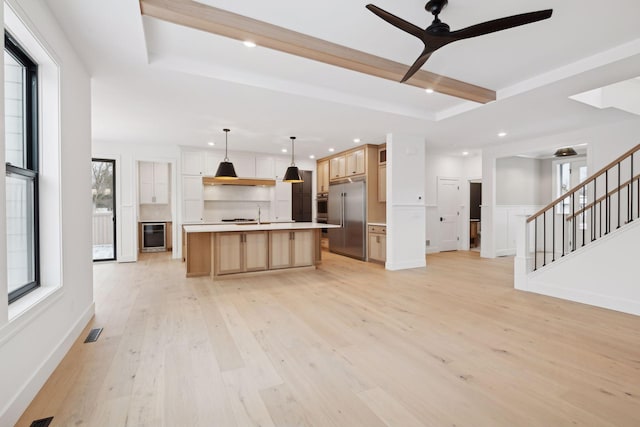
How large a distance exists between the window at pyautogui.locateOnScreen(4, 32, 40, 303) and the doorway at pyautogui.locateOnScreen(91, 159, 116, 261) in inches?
178

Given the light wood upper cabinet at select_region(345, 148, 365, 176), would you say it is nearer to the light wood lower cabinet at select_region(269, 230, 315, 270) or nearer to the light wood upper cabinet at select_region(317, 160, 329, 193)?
the light wood upper cabinet at select_region(317, 160, 329, 193)

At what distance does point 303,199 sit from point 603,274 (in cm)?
616

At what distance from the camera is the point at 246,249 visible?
15.7 feet

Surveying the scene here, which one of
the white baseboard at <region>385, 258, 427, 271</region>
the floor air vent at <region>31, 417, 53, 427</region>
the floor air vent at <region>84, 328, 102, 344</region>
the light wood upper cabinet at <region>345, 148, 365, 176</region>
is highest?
the light wood upper cabinet at <region>345, 148, 365, 176</region>

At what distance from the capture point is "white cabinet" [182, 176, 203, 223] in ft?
21.8

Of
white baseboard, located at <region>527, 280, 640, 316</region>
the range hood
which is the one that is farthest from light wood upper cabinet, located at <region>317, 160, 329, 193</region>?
white baseboard, located at <region>527, 280, 640, 316</region>

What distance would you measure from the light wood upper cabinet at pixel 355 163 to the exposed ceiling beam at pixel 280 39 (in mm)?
2891

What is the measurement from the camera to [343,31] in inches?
101

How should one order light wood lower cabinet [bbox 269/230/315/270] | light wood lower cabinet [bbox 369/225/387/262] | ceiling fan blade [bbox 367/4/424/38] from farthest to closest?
light wood lower cabinet [bbox 369/225/387/262] < light wood lower cabinet [bbox 269/230/315/270] < ceiling fan blade [bbox 367/4/424/38]

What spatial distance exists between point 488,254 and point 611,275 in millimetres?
3479

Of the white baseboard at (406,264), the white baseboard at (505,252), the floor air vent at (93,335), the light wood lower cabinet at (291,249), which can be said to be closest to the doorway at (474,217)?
the white baseboard at (505,252)

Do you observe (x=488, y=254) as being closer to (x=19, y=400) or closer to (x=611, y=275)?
(x=611, y=275)

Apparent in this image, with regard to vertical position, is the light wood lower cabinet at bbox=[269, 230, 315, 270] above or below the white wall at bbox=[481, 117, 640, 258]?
below

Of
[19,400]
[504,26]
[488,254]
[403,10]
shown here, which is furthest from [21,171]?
[488,254]
